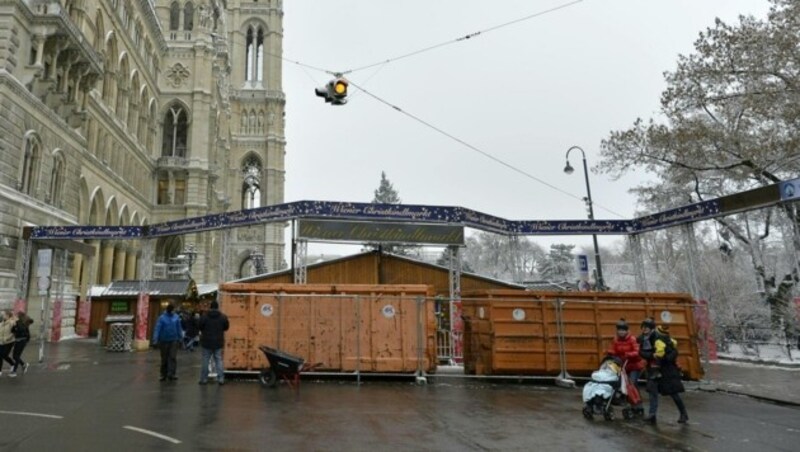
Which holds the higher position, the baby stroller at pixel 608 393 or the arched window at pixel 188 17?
the arched window at pixel 188 17

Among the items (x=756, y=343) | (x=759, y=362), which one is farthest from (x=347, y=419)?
(x=756, y=343)

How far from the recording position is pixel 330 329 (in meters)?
13.0

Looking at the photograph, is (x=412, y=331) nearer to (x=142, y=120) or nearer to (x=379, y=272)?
(x=379, y=272)

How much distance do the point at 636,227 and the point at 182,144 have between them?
45531 mm

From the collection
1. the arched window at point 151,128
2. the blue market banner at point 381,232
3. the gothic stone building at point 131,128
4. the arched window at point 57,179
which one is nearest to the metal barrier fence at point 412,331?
the blue market banner at point 381,232

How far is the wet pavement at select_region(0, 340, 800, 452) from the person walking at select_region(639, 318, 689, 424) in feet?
1.10

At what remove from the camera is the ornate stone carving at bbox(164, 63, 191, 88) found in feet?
169

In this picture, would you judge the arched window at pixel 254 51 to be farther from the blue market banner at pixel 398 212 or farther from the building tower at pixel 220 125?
the blue market banner at pixel 398 212

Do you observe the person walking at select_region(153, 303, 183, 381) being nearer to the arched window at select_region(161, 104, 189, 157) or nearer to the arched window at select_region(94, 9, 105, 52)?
the arched window at select_region(94, 9, 105, 52)

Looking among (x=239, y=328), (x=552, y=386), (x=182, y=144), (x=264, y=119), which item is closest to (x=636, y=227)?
(x=552, y=386)

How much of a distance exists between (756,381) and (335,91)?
12830mm

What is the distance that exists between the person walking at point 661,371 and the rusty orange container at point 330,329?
17.9 feet

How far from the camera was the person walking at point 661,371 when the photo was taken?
8.40 metres

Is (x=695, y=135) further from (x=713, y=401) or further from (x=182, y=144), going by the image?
(x=182, y=144)
